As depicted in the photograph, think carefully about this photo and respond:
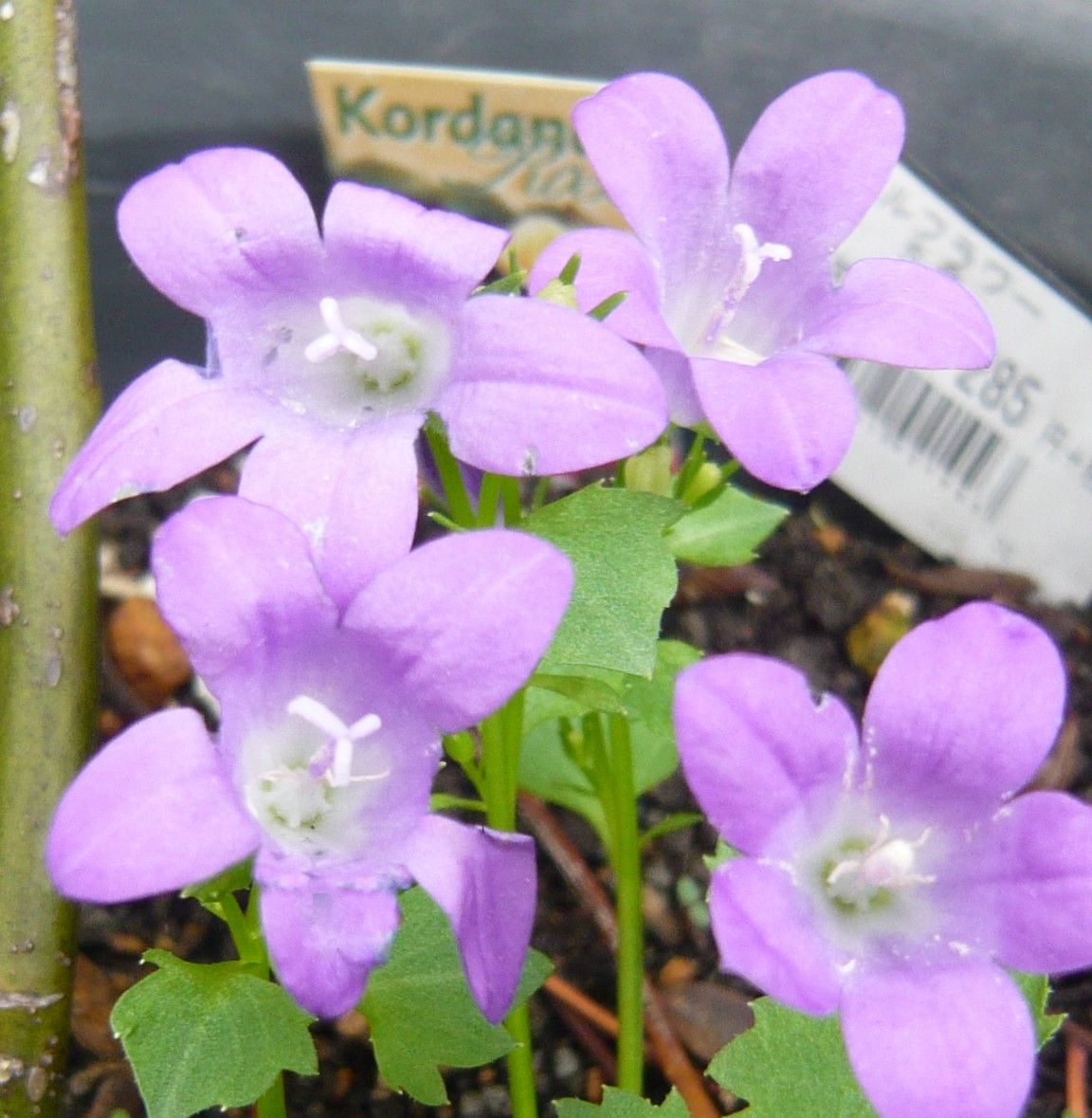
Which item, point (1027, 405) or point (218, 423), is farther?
point (1027, 405)

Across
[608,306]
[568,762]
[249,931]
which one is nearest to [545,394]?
[608,306]

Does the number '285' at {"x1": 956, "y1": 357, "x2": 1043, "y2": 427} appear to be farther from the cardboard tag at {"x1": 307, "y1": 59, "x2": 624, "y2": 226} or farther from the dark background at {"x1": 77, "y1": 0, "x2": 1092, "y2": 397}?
the cardboard tag at {"x1": 307, "y1": 59, "x2": 624, "y2": 226}

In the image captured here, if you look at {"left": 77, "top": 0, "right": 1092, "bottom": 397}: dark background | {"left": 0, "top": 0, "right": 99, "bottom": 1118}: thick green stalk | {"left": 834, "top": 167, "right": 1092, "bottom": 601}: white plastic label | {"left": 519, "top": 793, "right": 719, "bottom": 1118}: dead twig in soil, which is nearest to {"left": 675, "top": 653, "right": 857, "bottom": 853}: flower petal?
{"left": 0, "top": 0, "right": 99, "bottom": 1118}: thick green stalk

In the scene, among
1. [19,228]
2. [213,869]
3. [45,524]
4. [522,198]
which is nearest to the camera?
[213,869]

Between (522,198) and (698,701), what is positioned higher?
(698,701)

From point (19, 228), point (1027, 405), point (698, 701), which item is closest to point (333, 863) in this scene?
point (698, 701)

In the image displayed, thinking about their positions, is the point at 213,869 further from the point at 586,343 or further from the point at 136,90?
the point at 136,90
